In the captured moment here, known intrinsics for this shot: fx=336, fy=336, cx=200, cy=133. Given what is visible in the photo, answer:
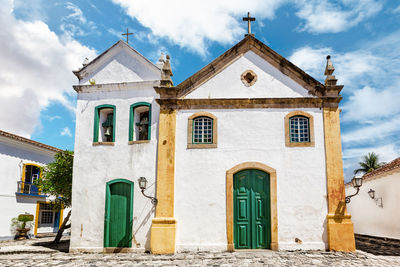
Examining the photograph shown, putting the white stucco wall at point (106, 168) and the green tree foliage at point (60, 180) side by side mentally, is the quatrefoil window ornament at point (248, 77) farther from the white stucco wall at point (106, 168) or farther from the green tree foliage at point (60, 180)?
the green tree foliage at point (60, 180)

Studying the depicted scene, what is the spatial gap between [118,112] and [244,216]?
5.72 metres

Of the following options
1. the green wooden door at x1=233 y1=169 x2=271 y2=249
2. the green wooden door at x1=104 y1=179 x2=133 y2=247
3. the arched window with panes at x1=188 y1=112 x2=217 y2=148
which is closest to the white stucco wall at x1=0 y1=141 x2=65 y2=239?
the green wooden door at x1=104 y1=179 x2=133 y2=247

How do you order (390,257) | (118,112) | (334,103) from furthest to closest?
1. (118,112)
2. (334,103)
3. (390,257)

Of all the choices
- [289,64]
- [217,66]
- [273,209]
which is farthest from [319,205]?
[217,66]

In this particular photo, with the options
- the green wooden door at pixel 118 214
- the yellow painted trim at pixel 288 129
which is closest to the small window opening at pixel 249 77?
the yellow painted trim at pixel 288 129

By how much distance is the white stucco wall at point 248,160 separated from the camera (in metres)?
10.7

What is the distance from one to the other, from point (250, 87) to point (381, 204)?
991 centimetres

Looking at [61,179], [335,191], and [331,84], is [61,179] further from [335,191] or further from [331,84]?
[331,84]

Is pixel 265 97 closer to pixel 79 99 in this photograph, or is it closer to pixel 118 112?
pixel 118 112

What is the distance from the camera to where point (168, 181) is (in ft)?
36.2

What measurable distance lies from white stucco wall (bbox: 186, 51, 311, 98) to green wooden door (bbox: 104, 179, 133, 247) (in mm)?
3903

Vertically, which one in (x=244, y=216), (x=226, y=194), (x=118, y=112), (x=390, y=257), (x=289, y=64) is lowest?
(x=390, y=257)

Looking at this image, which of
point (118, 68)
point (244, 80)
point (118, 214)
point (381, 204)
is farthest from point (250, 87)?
point (381, 204)

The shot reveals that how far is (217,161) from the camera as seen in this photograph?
1117 centimetres
